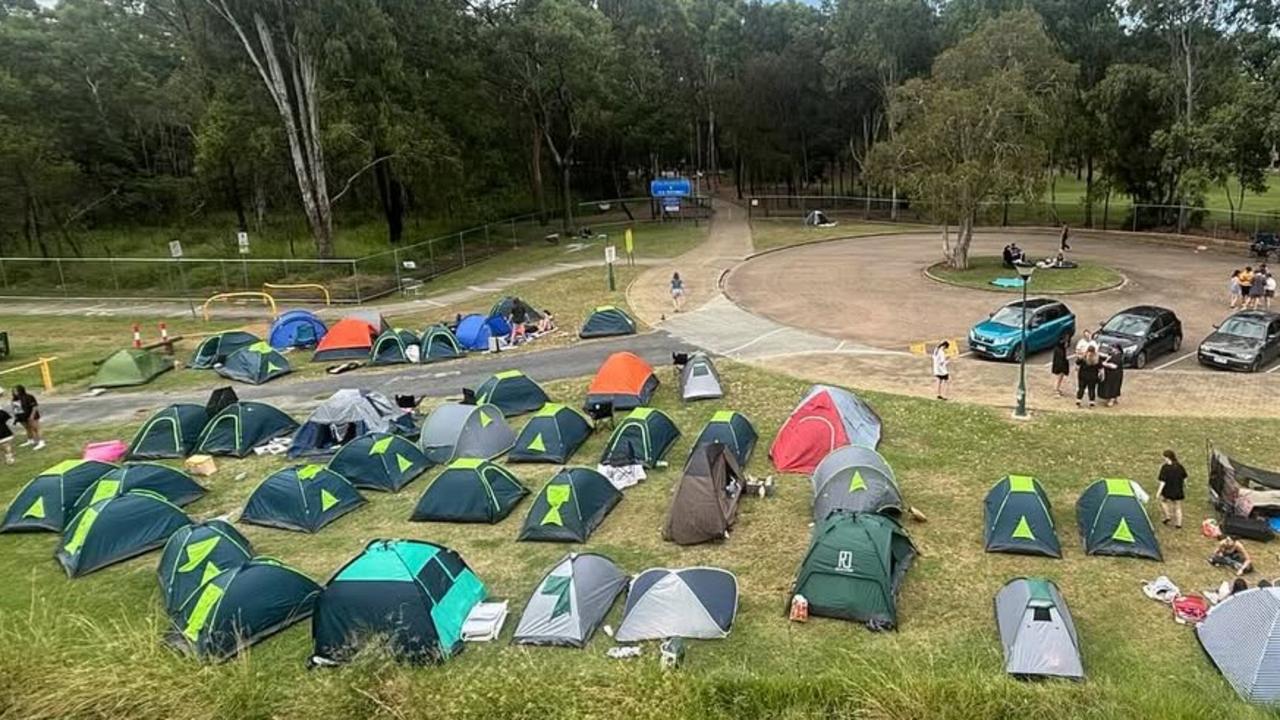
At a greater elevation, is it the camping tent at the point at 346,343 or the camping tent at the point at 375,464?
the camping tent at the point at 346,343

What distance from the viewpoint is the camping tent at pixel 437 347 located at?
26.3 m

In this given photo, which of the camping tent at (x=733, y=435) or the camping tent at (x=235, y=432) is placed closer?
the camping tent at (x=733, y=435)

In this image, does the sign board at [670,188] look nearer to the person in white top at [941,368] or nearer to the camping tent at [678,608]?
the person in white top at [941,368]

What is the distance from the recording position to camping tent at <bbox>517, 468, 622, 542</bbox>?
45.5 ft

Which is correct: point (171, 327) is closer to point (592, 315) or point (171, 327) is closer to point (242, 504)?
point (592, 315)

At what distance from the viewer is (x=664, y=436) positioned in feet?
57.5

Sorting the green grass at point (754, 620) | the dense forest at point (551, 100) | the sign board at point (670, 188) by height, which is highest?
the dense forest at point (551, 100)

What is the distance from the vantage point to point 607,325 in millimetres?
28078

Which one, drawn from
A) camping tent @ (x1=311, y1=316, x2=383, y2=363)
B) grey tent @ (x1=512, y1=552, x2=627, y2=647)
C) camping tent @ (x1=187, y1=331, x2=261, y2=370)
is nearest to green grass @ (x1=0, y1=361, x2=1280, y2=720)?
grey tent @ (x1=512, y1=552, x2=627, y2=647)

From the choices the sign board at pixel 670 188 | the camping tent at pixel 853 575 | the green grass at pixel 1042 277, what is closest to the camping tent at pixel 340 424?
the camping tent at pixel 853 575

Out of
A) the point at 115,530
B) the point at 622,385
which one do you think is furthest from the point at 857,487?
the point at 115,530

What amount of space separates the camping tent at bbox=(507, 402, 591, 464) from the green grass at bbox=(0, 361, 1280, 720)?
46 cm

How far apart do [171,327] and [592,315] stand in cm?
1691

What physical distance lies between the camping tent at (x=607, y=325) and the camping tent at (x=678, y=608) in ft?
55.8
